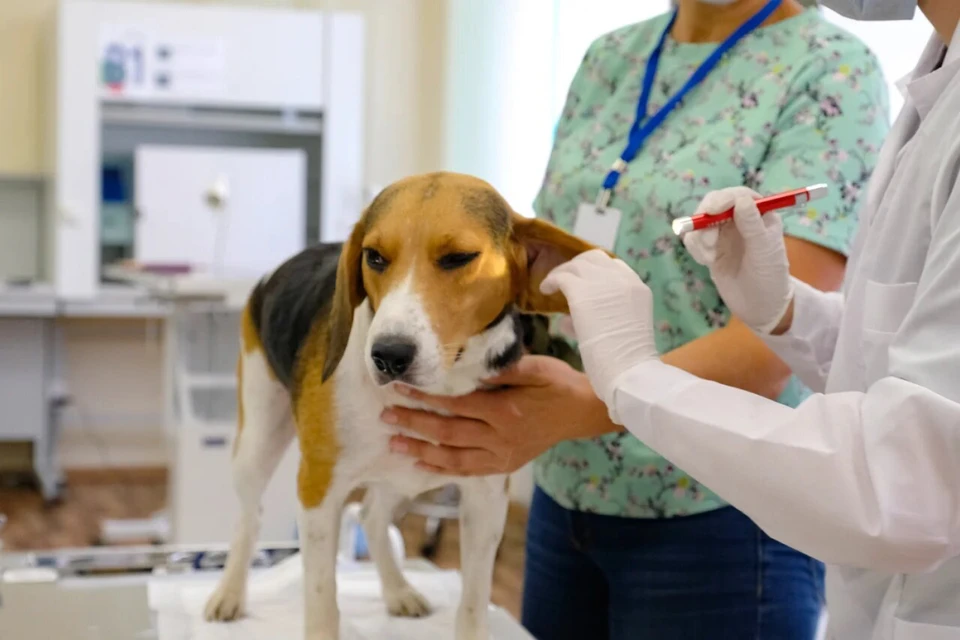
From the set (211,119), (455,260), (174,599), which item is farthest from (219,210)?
(455,260)

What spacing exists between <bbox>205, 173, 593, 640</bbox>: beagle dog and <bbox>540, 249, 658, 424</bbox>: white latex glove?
0.35ft

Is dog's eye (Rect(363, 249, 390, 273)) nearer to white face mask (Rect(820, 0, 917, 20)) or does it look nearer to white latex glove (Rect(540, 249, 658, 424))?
white latex glove (Rect(540, 249, 658, 424))

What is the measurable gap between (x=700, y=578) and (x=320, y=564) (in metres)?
0.47

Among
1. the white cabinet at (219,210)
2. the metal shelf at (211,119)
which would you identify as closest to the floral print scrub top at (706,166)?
the white cabinet at (219,210)

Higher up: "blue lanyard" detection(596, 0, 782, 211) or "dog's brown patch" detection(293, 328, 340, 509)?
"blue lanyard" detection(596, 0, 782, 211)

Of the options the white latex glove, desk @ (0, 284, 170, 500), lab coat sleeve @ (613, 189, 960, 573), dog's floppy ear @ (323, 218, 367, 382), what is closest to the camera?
lab coat sleeve @ (613, 189, 960, 573)

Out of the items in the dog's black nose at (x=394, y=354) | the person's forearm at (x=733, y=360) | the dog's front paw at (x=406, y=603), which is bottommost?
the dog's front paw at (x=406, y=603)

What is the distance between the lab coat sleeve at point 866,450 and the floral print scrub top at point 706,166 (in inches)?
18.6

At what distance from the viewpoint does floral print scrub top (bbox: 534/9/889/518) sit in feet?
4.29

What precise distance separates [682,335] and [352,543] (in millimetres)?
1035

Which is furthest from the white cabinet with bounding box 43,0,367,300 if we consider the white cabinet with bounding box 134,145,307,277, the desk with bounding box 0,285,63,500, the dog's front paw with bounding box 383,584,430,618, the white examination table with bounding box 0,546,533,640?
the dog's front paw with bounding box 383,584,430,618

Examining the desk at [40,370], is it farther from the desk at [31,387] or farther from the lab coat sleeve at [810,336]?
the lab coat sleeve at [810,336]

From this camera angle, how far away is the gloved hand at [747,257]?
1.12 meters

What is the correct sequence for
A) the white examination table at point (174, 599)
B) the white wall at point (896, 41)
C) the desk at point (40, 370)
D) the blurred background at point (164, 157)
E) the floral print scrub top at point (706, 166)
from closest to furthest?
1. the floral print scrub top at point (706, 166)
2. the white examination table at point (174, 599)
3. the white wall at point (896, 41)
4. the blurred background at point (164, 157)
5. the desk at point (40, 370)
